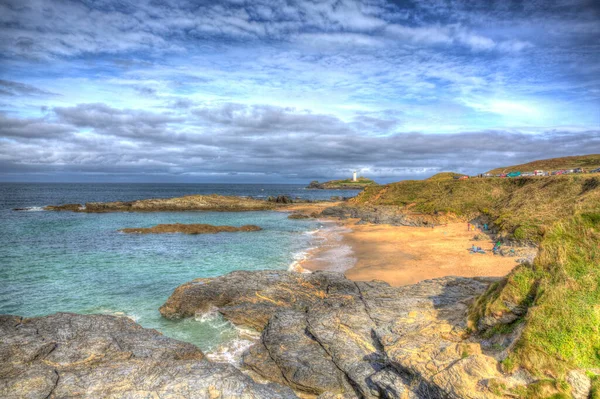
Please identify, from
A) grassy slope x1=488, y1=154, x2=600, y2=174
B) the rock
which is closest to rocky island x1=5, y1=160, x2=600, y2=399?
the rock

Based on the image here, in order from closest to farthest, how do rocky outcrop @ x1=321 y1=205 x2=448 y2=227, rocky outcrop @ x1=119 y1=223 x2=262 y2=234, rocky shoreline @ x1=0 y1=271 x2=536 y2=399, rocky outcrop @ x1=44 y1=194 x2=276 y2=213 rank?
rocky shoreline @ x1=0 y1=271 x2=536 y2=399 → rocky outcrop @ x1=119 y1=223 x2=262 y2=234 → rocky outcrop @ x1=321 y1=205 x2=448 y2=227 → rocky outcrop @ x1=44 y1=194 x2=276 y2=213

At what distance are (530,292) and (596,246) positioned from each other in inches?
94.3

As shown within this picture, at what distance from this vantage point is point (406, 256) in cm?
2797

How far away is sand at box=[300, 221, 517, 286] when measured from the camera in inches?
894

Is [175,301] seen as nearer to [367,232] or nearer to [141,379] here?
[141,379]

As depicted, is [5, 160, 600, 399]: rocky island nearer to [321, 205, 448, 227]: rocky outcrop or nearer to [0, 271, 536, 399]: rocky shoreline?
[0, 271, 536, 399]: rocky shoreline

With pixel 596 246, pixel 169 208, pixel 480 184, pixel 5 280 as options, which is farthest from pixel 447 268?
pixel 169 208

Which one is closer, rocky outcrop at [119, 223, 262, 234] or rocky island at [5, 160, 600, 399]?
rocky island at [5, 160, 600, 399]

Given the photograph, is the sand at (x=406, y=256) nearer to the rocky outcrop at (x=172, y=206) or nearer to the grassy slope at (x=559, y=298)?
the grassy slope at (x=559, y=298)

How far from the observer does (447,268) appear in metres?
23.5

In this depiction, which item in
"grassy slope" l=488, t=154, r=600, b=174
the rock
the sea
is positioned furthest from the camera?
"grassy slope" l=488, t=154, r=600, b=174

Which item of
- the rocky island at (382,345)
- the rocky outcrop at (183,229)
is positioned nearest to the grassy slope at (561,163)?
the rocky outcrop at (183,229)

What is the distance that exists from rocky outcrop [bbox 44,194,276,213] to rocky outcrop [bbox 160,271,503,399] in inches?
2186

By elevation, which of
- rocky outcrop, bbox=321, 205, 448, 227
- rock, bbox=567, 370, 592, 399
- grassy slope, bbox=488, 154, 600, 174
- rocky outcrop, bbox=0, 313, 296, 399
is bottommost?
rocky outcrop, bbox=321, 205, 448, 227
